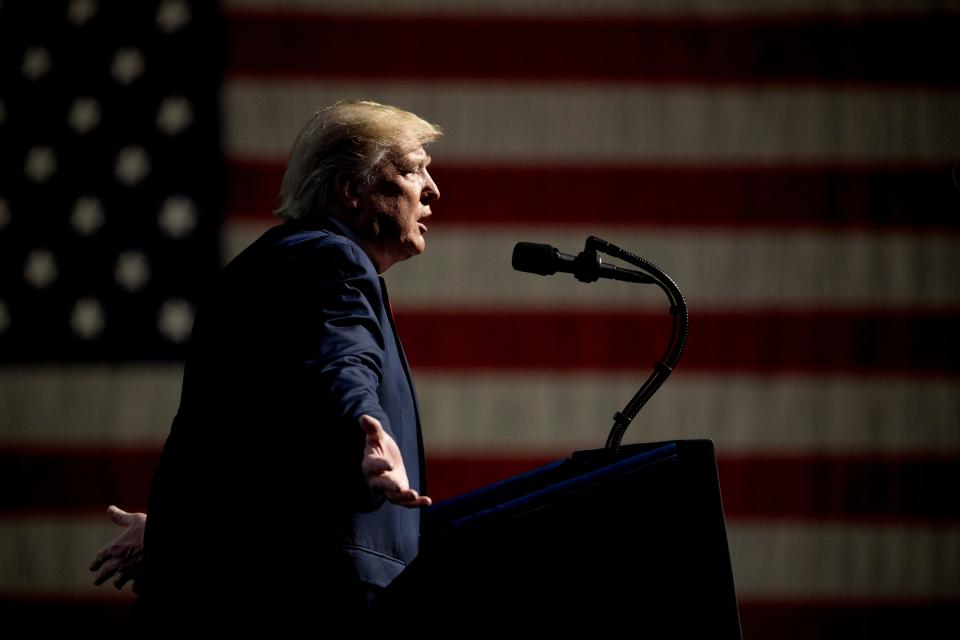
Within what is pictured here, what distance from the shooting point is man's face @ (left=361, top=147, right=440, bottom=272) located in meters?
1.22

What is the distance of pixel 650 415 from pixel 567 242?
51 centimetres

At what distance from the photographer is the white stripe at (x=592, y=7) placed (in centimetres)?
253

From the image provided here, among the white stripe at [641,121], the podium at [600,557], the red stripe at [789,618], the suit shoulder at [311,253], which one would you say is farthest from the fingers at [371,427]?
the red stripe at [789,618]

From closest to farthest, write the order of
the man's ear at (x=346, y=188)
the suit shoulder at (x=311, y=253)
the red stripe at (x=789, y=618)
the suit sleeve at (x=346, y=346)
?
the suit sleeve at (x=346, y=346) → the suit shoulder at (x=311, y=253) → the man's ear at (x=346, y=188) → the red stripe at (x=789, y=618)

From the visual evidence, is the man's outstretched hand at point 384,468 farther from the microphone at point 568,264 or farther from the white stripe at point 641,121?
the white stripe at point 641,121

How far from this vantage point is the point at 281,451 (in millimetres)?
989

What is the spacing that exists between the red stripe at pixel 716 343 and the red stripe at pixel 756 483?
0.25 m

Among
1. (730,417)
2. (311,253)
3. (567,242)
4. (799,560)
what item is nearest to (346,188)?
(311,253)

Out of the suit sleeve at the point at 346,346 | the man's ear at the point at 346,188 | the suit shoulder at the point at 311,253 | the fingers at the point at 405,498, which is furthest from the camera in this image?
the man's ear at the point at 346,188

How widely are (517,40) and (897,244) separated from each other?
118cm

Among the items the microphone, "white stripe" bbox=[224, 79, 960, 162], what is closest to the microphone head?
the microphone

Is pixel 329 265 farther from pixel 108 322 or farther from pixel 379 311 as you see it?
pixel 108 322

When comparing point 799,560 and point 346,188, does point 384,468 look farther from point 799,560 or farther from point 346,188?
→ point 799,560

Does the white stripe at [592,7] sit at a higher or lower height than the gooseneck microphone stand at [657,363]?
higher
